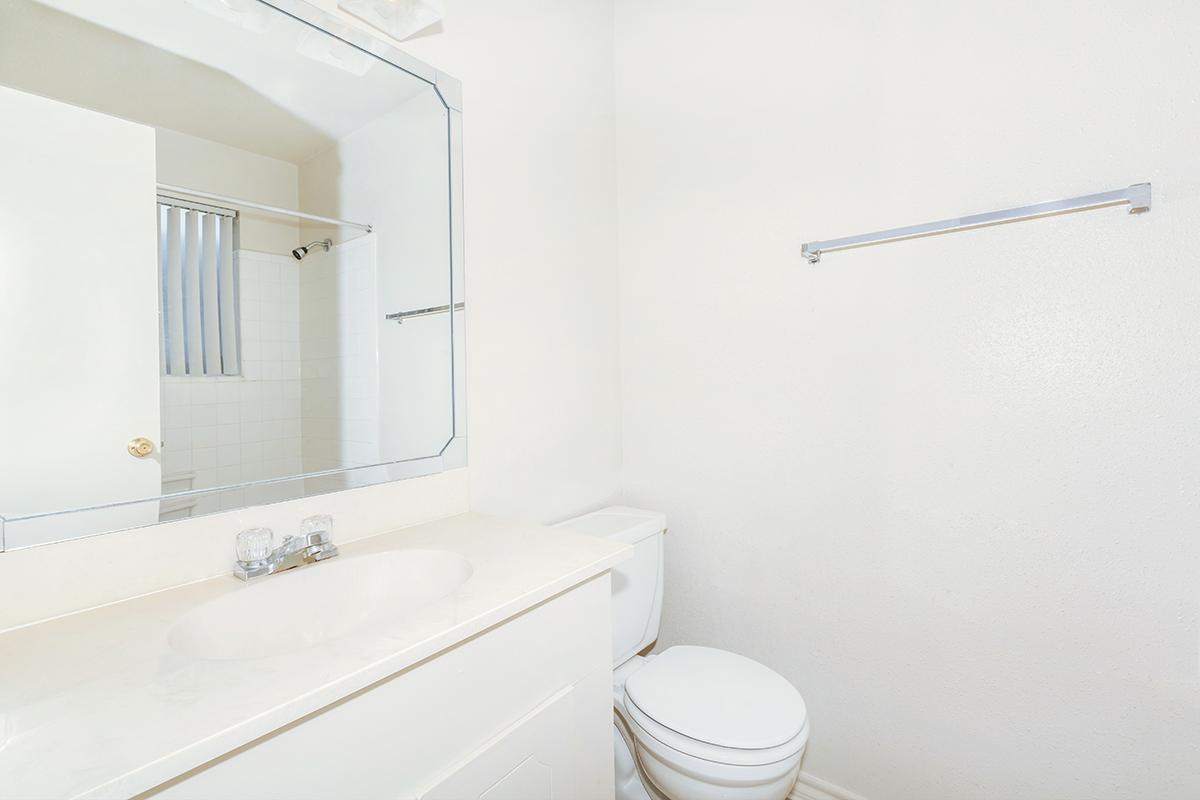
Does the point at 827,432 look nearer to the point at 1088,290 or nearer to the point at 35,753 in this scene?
the point at 1088,290

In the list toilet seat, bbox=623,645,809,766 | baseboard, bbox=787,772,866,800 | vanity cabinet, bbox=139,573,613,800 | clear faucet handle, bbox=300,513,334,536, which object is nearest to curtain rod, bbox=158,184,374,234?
clear faucet handle, bbox=300,513,334,536

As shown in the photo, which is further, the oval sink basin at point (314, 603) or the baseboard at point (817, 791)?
the baseboard at point (817, 791)

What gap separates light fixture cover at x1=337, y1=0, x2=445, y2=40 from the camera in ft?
3.67

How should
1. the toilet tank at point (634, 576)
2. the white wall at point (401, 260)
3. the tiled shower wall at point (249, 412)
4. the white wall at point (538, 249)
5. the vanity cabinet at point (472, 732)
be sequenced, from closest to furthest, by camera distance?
the vanity cabinet at point (472, 732), the tiled shower wall at point (249, 412), the white wall at point (401, 260), the white wall at point (538, 249), the toilet tank at point (634, 576)

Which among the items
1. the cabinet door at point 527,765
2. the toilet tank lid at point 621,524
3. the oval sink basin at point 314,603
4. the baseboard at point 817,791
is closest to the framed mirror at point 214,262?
the oval sink basin at point 314,603

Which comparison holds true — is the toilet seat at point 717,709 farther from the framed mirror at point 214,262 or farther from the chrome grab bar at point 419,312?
the chrome grab bar at point 419,312

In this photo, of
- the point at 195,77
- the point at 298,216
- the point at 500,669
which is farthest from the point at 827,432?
the point at 195,77

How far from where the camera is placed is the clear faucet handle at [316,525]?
3.31 ft

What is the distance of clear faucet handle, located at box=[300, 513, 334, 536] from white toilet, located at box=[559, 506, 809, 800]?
671mm

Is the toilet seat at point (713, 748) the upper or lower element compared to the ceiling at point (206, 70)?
lower

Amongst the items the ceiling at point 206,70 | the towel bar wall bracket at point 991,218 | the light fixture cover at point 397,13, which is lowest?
the towel bar wall bracket at point 991,218

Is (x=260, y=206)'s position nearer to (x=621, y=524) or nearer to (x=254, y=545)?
(x=254, y=545)

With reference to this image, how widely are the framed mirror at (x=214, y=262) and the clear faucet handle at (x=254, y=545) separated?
7 centimetres

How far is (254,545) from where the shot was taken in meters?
0.94
